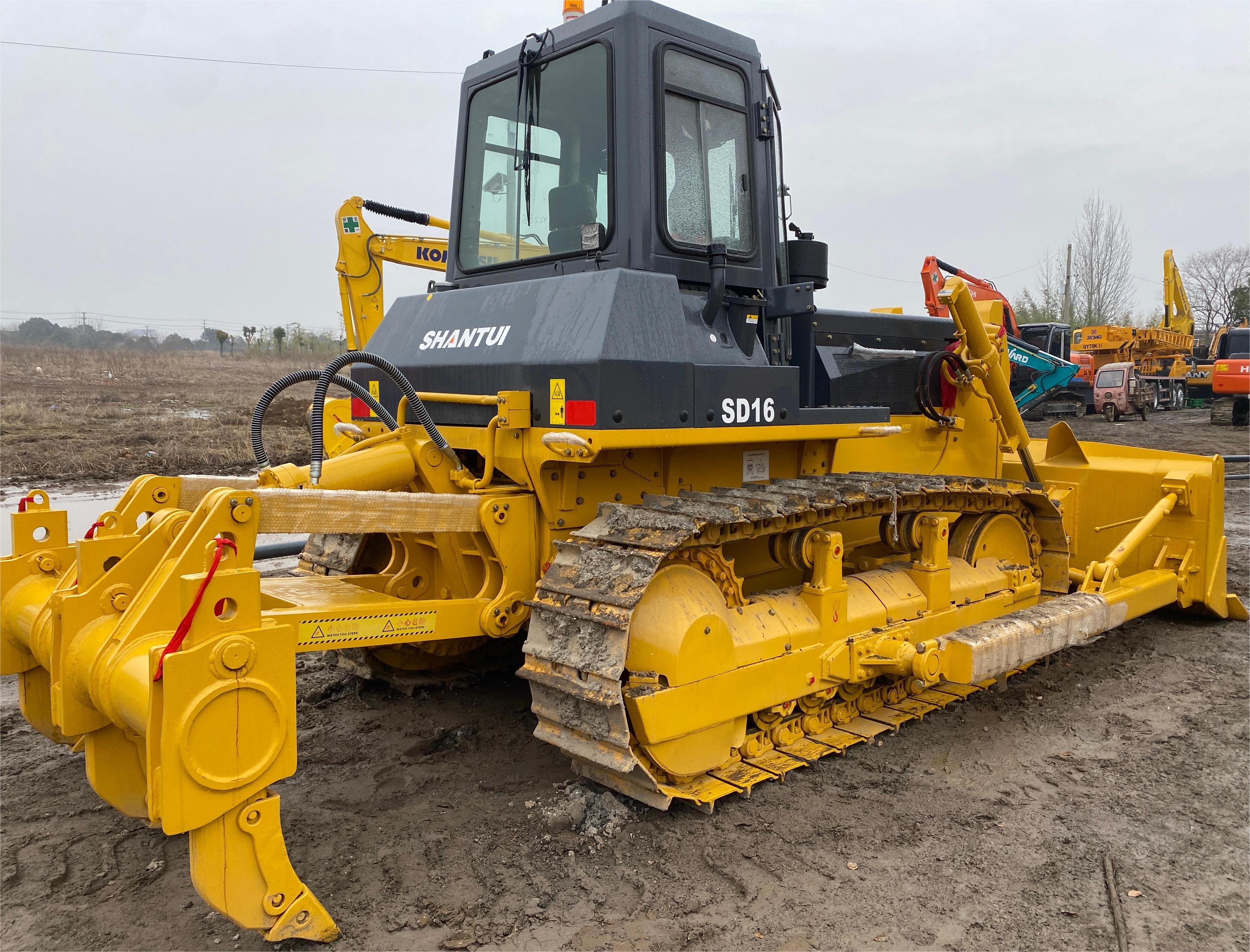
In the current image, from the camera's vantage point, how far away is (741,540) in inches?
177

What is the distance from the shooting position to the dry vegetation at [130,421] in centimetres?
1258

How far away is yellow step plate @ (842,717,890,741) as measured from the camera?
449 centimetres

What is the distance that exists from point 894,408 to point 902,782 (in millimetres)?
2298

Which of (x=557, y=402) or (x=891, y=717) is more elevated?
(x=557, y=402)

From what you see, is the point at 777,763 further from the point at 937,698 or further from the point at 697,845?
the point at 937,698

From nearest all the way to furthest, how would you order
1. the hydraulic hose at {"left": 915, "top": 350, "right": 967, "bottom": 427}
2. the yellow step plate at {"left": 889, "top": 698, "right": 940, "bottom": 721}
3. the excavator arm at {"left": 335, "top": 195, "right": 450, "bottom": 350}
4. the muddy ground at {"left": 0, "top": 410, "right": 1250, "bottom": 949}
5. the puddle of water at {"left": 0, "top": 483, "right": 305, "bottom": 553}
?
the muddy ground at {"left": 0, "top": 410, "right": 1250, "bottom": 949} → the yellow step plate at {"left": 889, "top": 698, "right": 940, "bottom": 721} → the hydraulic hose at {"left": 915, "top": 350, "right": 967, "bottom": 427} → the excavator arm at {"left": 335, "top": 195, "right": 450, "bottom": 350} → the puddle of water at {"left": 0, "top": 483, "right": 305, "bottom": 553}

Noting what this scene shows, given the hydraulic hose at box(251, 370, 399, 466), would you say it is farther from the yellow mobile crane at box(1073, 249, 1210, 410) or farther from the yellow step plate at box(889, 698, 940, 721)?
the yellow mobile crane at box(1073, 249, 1210, 410)

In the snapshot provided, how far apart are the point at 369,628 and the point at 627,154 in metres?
2.16

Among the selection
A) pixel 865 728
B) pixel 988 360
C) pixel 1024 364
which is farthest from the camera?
pixel 1024 364

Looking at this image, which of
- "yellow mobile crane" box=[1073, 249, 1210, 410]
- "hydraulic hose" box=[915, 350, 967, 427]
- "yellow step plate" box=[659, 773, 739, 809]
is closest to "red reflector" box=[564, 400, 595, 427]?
"yellow step plate" box=[659, 773, 739, 809]

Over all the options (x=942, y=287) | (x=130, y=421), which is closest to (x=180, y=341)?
(x=130, y=421)

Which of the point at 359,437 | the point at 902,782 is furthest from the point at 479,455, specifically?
the point at 902,782

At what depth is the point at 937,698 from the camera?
497cm

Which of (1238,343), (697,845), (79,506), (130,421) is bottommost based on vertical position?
(697,845)
